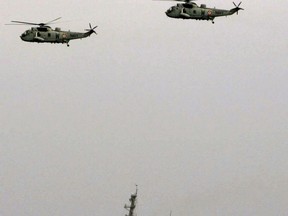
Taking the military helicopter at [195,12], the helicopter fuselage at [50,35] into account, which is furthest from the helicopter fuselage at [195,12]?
the helicopter fuselage at [50,35]

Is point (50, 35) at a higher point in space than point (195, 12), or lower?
lower

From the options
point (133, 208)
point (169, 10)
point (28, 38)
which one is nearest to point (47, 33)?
point (28, 38)

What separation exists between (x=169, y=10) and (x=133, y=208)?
27.4m

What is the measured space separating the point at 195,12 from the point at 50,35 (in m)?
17.1

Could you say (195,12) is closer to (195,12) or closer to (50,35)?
(195,12)

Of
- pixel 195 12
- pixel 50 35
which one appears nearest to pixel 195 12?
pixel 195 12

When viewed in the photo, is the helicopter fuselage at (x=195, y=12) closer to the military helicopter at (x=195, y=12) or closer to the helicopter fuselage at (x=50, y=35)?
the military helicopter at (x=195, y=12)

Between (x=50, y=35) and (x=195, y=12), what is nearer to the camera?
(x=195, y=12)

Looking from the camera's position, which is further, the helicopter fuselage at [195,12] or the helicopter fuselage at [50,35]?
the helicopter fuselage at [50,35]

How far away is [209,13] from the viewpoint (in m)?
97.2

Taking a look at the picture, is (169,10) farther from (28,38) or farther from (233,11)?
(28,38)

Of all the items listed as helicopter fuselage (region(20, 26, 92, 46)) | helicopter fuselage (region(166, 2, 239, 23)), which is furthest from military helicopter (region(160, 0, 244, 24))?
helicopter fuselage (region(20, 26, 92, 46))

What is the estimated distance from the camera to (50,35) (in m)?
102

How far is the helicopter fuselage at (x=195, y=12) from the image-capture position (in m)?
97.3
